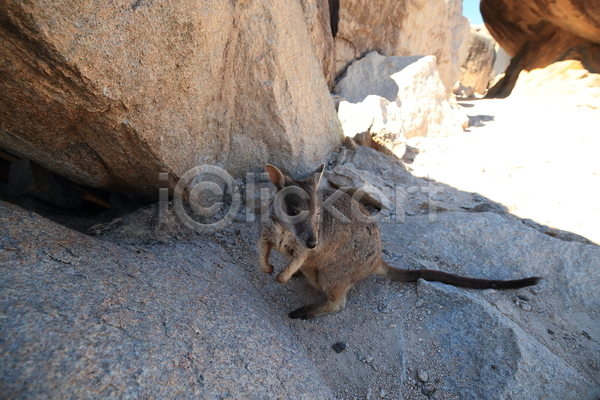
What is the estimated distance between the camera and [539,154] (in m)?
6.81

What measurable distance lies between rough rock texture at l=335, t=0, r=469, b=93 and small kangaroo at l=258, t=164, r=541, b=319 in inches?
205

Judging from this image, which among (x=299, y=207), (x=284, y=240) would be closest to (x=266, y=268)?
(x=284, y=240)

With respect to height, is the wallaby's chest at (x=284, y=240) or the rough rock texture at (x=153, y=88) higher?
the rough rock texture at (x=153, y=88)

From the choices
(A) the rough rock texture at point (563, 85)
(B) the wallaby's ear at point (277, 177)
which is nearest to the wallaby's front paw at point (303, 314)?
(B) the wallaby's ear at point (277, 177)

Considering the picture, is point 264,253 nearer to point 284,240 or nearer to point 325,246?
point 284,240

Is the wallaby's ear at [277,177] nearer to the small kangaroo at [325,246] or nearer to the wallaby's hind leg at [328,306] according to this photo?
the small kangaroo at [325,246]

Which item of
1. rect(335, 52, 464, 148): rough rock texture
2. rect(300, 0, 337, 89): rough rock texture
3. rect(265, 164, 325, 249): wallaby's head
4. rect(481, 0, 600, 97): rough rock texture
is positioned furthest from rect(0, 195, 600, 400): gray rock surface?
rect(481, 0, 600, 97): rough rock texture

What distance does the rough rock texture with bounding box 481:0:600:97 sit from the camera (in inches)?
395

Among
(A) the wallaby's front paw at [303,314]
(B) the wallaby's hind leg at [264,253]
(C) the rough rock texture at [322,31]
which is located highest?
(C) the rough rock texture at [322,31]

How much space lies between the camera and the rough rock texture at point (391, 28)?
7438mm

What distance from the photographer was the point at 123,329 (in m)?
1.87

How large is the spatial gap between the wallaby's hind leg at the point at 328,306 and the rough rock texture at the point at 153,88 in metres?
1.69

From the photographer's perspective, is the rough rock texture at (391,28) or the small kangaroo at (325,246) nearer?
the small kangaroo at (325,246)

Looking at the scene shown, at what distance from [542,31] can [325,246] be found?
1346 cm
